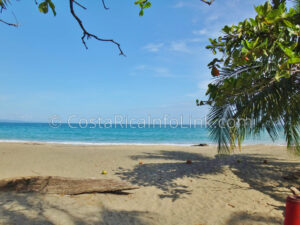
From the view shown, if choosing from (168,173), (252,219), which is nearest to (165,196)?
(168,173)

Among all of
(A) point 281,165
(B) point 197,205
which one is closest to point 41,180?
(B) point 197,205

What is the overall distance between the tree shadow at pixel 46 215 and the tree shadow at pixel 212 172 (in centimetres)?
131

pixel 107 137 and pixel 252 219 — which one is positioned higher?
pixel 107 137

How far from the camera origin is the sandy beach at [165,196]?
387 centimetres

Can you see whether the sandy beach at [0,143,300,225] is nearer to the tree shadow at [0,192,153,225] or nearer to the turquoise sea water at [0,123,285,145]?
the tree shadow at [0,192,153,225]

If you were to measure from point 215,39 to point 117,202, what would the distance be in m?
3.60

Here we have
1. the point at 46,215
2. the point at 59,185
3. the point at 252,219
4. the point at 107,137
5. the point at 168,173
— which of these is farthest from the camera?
the point at 107,137

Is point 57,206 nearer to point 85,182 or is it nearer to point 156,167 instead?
point 85,182

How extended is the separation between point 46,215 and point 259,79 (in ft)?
14.1

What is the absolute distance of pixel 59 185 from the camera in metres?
4.74

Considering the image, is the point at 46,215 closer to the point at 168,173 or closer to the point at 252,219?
the point at 252,219

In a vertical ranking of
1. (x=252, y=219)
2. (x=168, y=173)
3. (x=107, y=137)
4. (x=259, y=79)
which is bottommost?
(x=252, y=219)

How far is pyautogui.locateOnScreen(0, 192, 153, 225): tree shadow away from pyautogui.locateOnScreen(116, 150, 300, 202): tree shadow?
1314 millimetres

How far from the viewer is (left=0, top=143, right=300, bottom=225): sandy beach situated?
3.87 m
